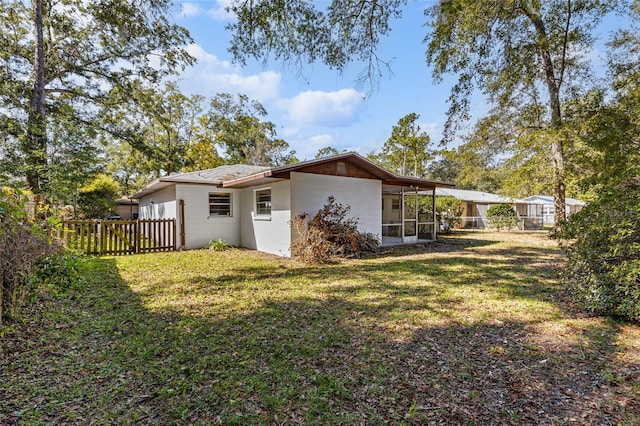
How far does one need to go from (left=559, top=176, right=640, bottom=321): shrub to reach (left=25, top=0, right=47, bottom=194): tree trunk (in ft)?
54.2

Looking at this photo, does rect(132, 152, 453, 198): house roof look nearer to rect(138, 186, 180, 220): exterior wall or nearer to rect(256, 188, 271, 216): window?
rect(256, 188, 271, 216): window

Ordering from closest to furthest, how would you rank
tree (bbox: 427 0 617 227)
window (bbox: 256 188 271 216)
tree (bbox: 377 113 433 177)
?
tree (bbox: 427 0 617 227) → window (bbox: 256 188 271 216) → tree (bbox: 377 113 433 177)

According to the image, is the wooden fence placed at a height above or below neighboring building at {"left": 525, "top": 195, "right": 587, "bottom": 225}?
below

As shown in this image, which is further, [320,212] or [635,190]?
[320,212]

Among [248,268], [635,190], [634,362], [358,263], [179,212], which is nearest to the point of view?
[634,362]

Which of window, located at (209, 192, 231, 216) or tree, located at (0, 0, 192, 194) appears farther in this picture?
window, located at (209, 192, 231, 216)

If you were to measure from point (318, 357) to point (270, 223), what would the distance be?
801 centimetres

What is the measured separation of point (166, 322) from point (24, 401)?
180 centimetres

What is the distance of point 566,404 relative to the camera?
2549 mm

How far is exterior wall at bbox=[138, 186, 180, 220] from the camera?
487 inches

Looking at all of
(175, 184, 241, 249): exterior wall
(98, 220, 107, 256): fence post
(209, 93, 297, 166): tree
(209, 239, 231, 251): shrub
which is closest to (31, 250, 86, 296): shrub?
(98, 220, 107, 256): fence post

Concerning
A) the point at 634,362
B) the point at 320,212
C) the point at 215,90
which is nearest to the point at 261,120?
the point at 215,90

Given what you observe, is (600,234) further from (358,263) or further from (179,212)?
(179,212)

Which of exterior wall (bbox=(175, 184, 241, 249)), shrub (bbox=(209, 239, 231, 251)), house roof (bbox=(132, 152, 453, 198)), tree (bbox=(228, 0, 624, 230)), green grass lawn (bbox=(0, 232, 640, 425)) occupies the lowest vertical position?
green grass lawn (bbox=(0, 232, 640, 425))
